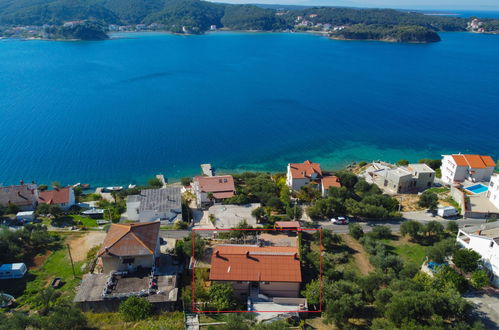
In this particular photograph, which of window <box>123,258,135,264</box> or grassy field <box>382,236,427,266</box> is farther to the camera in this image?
grassy field <box>382,236,427,266</box>

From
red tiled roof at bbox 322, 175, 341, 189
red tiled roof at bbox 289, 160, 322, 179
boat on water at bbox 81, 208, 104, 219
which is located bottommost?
boat on water at bbox 81, 208, 104, 219

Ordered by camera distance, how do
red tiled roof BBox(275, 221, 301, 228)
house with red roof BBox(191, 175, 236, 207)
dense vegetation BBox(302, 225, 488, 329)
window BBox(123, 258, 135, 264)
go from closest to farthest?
dense vegetation BBox(302, 225, 488, 329) < window BBox(123, 258, 135, 264) < red tiled roof BBox(275, 221, 301, 228) < house with red roof BBox(191, 175, 236, 207)

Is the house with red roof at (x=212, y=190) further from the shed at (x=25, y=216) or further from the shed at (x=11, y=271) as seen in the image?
the shed at (x=11, y=271)

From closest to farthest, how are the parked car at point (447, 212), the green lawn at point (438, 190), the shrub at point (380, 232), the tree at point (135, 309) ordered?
1. the tree at point (135, 309)
2. the shrub at point (380, 232)
3. the parked car at point (447, 212)
4. the green lawn at point (438, 190)

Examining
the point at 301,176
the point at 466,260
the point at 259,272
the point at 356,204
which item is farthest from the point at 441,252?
the point at 301,176

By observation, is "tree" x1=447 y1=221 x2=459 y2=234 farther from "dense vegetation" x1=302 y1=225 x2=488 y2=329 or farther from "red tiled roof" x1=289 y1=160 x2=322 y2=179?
"red tiled roof" x1=289 y1=160 x2=322 y2=179

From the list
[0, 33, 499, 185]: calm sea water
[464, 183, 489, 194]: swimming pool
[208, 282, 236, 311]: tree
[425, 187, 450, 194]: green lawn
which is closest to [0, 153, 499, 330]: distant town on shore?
[208, 282, 236, 311]: tree

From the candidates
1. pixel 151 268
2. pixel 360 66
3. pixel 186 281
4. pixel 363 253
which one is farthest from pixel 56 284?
pixel 360 66

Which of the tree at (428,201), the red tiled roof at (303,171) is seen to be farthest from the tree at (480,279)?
the red tiled roof at (303,171)

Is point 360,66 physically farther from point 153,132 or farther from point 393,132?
point 153,132
